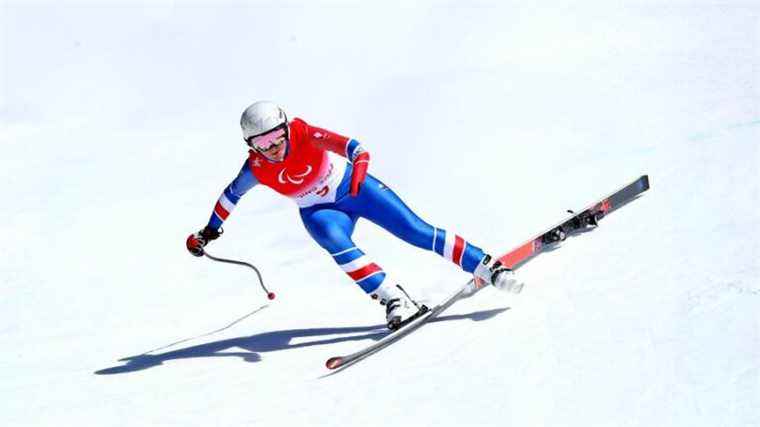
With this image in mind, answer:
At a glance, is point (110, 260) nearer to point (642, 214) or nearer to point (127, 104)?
point (642, 214)

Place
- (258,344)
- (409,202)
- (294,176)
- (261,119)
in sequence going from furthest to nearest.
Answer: (409,202) < (258,344) < (294,176) < (261,119)

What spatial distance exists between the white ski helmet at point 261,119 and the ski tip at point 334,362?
151cm

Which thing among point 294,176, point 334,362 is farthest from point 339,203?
Result: point 334,362

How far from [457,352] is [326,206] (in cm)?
151

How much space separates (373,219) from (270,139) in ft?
2.98

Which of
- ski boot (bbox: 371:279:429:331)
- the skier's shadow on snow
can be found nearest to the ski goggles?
ski boot (bbox: 371:279:429:331)

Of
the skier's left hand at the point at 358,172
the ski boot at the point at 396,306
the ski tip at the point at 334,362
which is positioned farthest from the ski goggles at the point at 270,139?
the ski tip at the point at 334,362

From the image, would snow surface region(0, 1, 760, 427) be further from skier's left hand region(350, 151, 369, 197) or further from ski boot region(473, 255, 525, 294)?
skier's left hand region(350, 151, 369, 197)

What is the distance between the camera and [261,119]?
5.62 m

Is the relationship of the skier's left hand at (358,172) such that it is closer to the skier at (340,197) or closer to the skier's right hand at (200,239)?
the skier at (340,197)

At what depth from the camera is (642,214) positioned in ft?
22.3

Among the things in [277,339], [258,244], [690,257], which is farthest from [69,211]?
[690,257]

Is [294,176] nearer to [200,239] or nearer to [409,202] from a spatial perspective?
[200,239]

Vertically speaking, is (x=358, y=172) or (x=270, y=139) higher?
(x=270, y=139)
